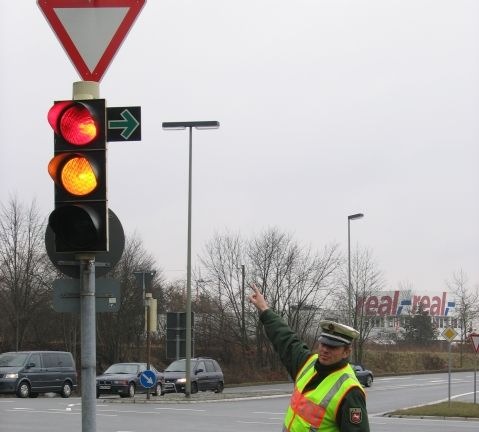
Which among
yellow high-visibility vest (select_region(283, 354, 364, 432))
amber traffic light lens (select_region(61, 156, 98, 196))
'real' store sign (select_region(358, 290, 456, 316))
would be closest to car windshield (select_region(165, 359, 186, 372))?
amber traffic light lens (select_region(61, 156, 98, 196))

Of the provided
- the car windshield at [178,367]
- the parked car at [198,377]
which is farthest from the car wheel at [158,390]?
the car windshield at [178,367]

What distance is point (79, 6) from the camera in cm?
659

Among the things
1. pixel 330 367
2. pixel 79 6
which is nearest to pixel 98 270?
pixel 79 6

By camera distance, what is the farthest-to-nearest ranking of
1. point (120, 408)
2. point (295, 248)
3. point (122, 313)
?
point (295, 248), point (122, 313), point (120, 408)

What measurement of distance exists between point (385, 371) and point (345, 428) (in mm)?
66839

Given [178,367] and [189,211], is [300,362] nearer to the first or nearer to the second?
[189,211]

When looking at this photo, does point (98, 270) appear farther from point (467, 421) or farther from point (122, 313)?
point (122, 313)

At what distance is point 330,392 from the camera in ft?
15.8

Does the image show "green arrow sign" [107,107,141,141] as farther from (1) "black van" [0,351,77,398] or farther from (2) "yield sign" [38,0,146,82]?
(1) "black van" [0,351,77,398]

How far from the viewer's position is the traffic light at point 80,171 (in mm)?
6191

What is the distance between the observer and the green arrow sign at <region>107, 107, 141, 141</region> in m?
6.71

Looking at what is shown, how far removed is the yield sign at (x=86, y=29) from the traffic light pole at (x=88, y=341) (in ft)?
4.32

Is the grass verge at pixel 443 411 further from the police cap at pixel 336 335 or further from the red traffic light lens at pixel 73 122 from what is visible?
the police cap at pixel 336 335

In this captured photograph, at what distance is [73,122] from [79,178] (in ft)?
1.22
